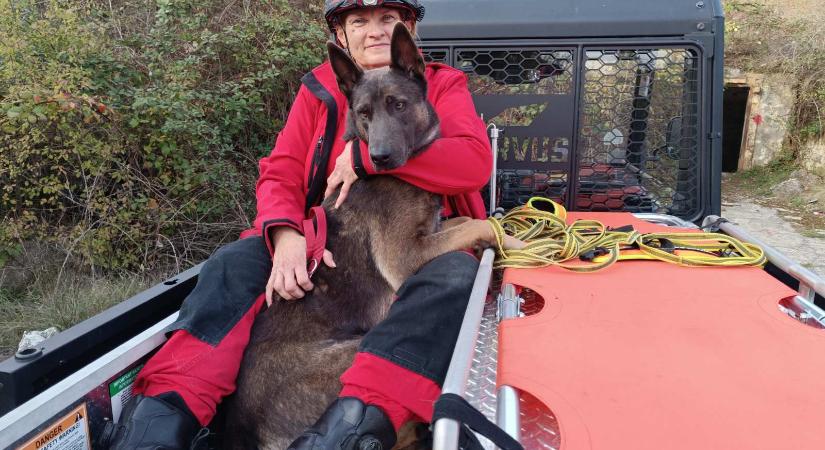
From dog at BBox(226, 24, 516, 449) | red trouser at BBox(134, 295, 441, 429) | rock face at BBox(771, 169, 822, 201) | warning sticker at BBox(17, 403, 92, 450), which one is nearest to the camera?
warning sticker at BBox(17, 403, 92, 450)

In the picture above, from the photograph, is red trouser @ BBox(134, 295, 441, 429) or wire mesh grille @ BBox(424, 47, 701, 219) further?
wire mesh grille @ BBox(424, 47, 701, 219)

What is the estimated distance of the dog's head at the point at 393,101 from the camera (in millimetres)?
2362

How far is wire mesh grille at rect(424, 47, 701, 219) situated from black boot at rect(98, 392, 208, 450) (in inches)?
87.2

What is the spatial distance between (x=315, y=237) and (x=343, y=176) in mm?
324

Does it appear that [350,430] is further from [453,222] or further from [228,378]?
[453,222]

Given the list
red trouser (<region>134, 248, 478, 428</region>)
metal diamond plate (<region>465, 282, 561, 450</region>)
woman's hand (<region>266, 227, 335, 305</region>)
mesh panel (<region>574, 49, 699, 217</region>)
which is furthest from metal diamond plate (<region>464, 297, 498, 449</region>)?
mesh panel (<region>574, 49, 699, 217</region>)

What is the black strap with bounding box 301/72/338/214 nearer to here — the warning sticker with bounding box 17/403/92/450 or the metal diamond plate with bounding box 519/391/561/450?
the warning sticker with bounding box 17/403/92/450

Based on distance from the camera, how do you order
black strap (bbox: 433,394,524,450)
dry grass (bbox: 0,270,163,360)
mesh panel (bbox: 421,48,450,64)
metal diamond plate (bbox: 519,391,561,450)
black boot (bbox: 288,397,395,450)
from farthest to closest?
dry grass (bbox: 0,270,163,360) < mesh panel (bbox: 421,48,450,64) < black boot (bbox: 288,397,395,450) < metal diamond plate (bbox: 519,391,561,450) < black strap (bbox: 433,394,524,450)

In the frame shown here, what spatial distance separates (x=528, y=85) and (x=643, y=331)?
6.44ft

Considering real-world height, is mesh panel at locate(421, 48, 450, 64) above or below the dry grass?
above

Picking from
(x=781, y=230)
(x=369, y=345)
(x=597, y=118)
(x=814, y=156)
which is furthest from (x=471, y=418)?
(x=814, y=156)

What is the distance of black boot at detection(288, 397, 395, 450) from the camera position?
5.12 ft

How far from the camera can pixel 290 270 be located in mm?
2176

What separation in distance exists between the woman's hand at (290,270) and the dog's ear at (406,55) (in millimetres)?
966
